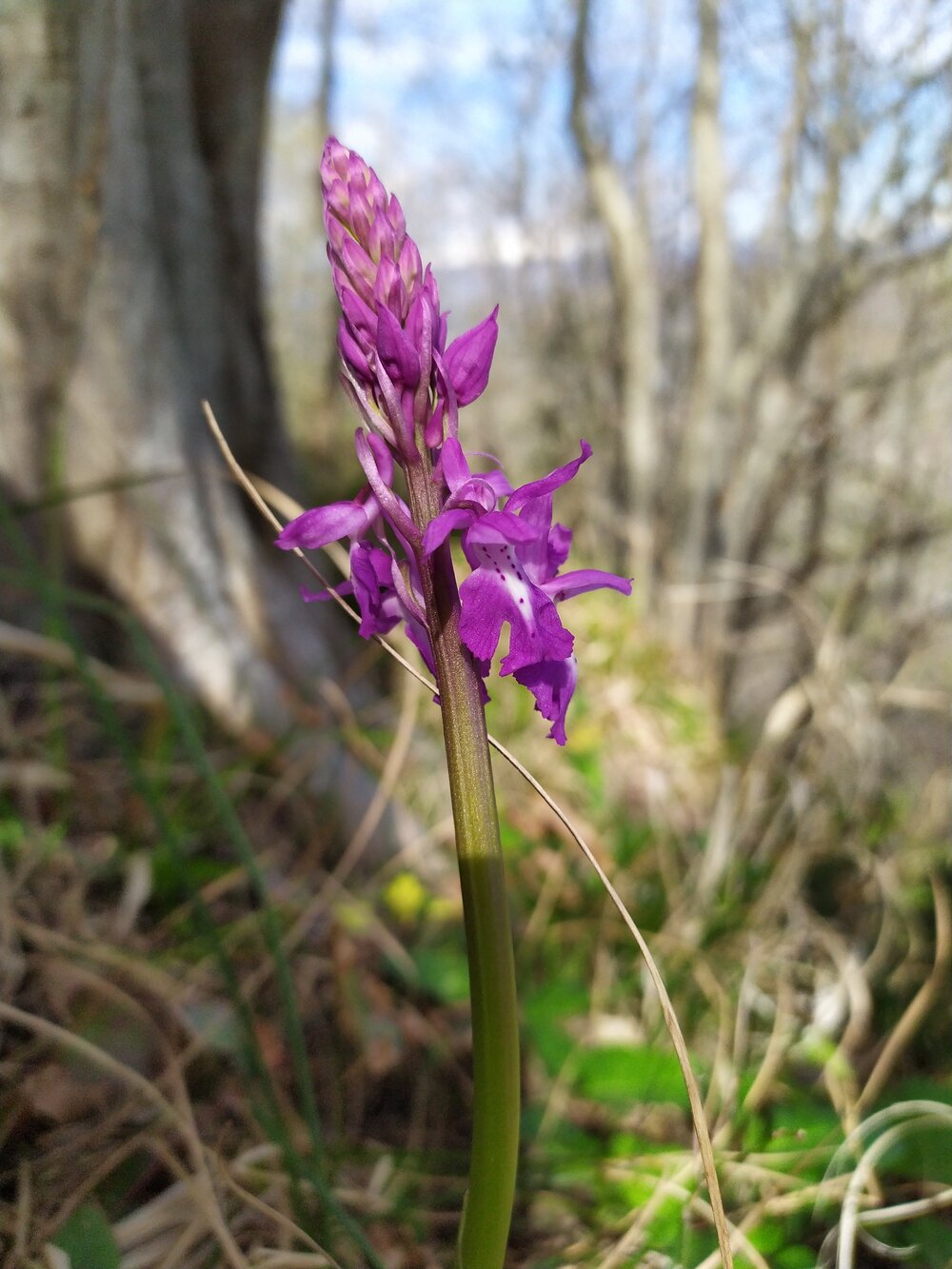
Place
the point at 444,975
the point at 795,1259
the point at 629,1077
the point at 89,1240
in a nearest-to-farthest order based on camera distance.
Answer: the point at 89,1240 < the point at 795,1259 < the point at 629,1077 < the point at 444,975

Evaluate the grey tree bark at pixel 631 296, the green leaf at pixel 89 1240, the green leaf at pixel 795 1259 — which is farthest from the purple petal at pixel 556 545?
the grey tree bark at pixel 631 296

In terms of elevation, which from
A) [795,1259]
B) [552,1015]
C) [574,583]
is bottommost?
[795,1259]

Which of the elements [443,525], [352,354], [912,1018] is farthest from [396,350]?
[912,1018]

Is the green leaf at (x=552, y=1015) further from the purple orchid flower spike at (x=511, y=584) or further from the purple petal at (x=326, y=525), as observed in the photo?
the purple petal at (x=326, y=525)

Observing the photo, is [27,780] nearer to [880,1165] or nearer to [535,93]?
[880,1165]

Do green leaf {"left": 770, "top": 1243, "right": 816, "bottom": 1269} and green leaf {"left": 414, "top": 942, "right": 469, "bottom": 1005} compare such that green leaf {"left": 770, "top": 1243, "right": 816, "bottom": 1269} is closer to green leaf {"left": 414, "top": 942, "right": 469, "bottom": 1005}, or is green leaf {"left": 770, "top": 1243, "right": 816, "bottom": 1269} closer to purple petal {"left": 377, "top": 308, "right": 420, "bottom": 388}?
green leaf {"left": 414, "top": 942, "right": 469, "bottom": 1005}

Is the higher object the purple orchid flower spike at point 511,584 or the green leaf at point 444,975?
the purple orchid flower spike at point 511,584

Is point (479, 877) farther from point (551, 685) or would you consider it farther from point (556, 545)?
point (556, 545)

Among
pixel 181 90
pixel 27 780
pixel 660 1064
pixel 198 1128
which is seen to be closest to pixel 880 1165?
pixel 660 1064
